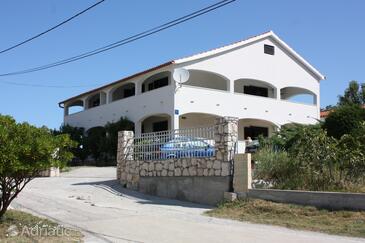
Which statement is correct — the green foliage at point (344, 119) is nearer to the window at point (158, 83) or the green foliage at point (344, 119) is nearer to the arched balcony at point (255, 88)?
the arched balcony at point (255, 88)

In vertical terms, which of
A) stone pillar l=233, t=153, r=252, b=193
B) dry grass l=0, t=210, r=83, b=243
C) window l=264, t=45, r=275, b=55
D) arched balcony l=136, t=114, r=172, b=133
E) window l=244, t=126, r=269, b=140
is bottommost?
dry grass l=0, t=210, r=83, b=243

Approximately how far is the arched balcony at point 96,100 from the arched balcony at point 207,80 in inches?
301

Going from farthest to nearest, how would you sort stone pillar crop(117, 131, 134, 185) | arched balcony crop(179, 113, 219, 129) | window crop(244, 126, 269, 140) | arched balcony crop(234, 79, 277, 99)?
window crop(244, 126, 269, 140)
arched balcony crop(234, 79, 277, 99)
arched balcony crop(179, 113, 219, 129)
stone pillar crop(117, 131, 134, 185)

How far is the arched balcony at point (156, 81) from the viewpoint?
102 feet

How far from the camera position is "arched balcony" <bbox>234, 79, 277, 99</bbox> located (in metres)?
32.6

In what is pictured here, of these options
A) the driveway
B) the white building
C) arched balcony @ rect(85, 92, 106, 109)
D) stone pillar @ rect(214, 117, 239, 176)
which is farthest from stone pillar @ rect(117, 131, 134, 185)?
arched balcony @ rect(85, 92, 106, 109)

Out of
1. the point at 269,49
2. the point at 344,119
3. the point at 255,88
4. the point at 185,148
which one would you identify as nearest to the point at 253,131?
the point at 255,88

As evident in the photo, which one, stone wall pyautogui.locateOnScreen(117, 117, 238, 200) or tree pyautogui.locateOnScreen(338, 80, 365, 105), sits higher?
tree pyautogui.locateOnScreen(338, 80, 365, 105)

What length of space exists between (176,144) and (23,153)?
744 centimetres

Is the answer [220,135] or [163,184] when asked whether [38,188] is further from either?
[220,135]

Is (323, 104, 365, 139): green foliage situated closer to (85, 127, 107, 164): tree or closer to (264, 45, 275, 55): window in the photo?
(264, 45, 275, 55): window

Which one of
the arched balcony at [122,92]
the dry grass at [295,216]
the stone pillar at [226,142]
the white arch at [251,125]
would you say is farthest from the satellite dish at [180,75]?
the dry grass at [295,216]

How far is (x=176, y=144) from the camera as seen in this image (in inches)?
645

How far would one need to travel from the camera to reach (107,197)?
52.8ft
